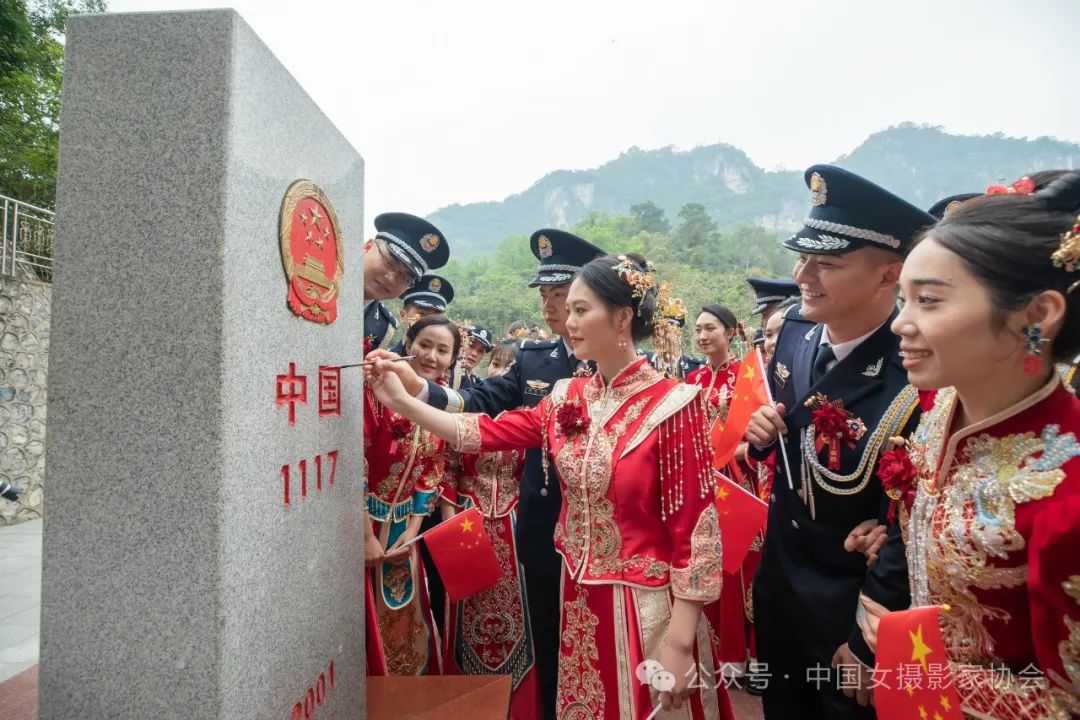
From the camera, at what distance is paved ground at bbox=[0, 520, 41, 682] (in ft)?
11.2

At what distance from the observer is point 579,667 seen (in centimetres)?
193

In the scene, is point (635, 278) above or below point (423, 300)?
below

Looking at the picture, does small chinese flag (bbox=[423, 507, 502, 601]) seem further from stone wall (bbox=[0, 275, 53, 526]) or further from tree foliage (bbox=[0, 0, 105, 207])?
tree foliage (bbox=[0, 0, 105, 207])

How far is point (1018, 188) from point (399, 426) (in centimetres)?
235

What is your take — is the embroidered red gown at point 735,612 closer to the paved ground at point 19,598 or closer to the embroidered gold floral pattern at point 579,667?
the embroidered gold floral pattern at point 579,667

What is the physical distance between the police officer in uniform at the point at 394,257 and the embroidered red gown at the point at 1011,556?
7.92ft

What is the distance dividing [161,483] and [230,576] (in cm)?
23

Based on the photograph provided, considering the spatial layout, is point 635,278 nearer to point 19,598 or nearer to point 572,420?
point 572,420

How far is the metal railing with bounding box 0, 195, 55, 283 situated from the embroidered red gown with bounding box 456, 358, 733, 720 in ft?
26.0

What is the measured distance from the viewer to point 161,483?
1191 millimetres

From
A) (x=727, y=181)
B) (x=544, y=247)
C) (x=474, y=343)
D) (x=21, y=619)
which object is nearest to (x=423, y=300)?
(x=474, y=343)

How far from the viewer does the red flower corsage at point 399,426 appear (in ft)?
9.09

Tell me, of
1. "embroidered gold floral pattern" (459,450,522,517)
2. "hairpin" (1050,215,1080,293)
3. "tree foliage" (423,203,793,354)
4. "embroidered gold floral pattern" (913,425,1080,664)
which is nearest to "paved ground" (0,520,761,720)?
"embroidered gold floral pattern" (459,450,522,517)

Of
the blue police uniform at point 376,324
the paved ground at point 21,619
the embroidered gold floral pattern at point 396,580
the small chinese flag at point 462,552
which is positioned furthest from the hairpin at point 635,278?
the paved ground at point 21,619
